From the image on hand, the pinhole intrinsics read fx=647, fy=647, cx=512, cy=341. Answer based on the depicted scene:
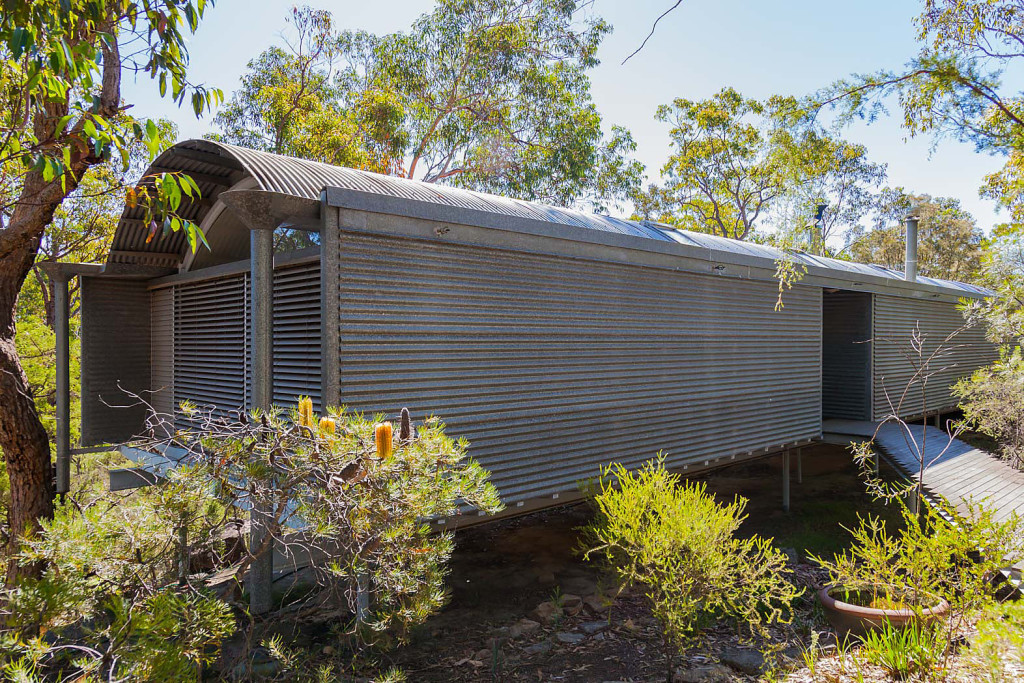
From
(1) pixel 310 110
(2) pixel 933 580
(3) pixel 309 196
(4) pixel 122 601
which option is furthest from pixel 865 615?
(1) pixel 310 110

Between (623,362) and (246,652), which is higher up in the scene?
(623,362)

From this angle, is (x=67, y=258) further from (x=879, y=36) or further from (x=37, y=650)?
(x=879, y=36)

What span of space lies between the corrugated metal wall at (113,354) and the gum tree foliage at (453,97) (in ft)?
28.9

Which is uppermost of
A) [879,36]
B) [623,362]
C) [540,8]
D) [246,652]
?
[540,8]

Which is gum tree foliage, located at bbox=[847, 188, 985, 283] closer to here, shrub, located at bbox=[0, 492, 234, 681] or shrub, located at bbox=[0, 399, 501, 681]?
shrub, located at bbox=[0, 399, 501, 681]

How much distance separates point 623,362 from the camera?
240 inches

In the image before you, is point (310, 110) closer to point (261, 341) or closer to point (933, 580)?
point (261, 341)

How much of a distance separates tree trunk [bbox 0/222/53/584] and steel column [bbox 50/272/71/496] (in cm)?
10

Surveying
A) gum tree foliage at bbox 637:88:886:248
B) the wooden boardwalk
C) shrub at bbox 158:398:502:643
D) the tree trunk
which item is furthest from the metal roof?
gum tree foliage at bbox 637:88:886:248

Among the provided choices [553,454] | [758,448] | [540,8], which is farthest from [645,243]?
[540,8]

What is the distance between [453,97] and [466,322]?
1275 centimetres

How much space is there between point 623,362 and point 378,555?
3.60 m

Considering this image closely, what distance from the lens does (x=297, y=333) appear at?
4711mm

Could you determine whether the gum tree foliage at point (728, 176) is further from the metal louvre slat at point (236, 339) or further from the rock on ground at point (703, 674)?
the rock on ground at point (703, 674)
